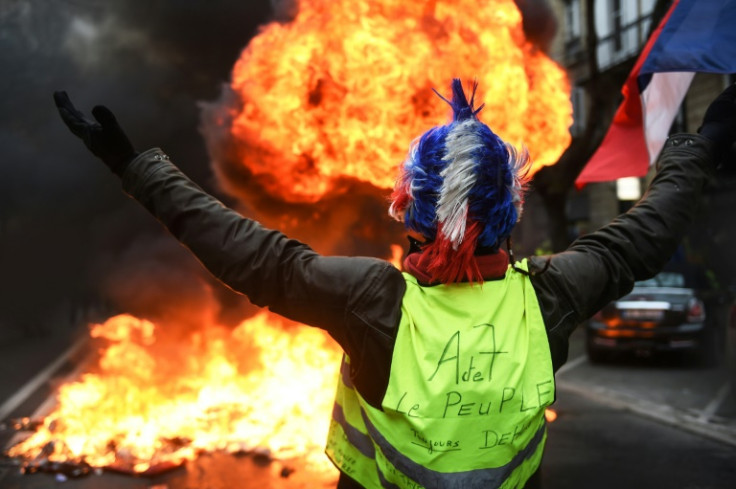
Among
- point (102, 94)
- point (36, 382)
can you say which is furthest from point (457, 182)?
point (36, 382)

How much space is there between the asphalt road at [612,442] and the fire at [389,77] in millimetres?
2355

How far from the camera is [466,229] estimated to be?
1643 mm

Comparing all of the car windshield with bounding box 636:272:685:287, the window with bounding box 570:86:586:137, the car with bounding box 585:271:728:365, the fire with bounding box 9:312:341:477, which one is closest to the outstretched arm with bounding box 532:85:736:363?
the fire with bounding box 9:312:341:477

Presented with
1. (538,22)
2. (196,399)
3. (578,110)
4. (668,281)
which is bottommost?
(196,399)

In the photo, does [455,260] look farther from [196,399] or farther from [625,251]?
[196,399]

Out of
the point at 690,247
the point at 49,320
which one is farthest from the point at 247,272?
the point at 690,247

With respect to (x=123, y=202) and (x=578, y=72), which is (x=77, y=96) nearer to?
(x=123, y=202)

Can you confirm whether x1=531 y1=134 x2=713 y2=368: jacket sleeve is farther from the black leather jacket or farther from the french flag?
the french flag

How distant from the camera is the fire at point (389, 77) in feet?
16.1

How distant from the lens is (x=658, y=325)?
923 centimetres

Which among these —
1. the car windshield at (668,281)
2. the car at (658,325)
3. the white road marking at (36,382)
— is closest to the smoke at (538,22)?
the car at (658,325)

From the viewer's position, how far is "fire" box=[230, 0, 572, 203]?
4.90 m

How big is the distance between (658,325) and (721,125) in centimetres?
801

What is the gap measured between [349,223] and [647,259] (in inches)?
198
